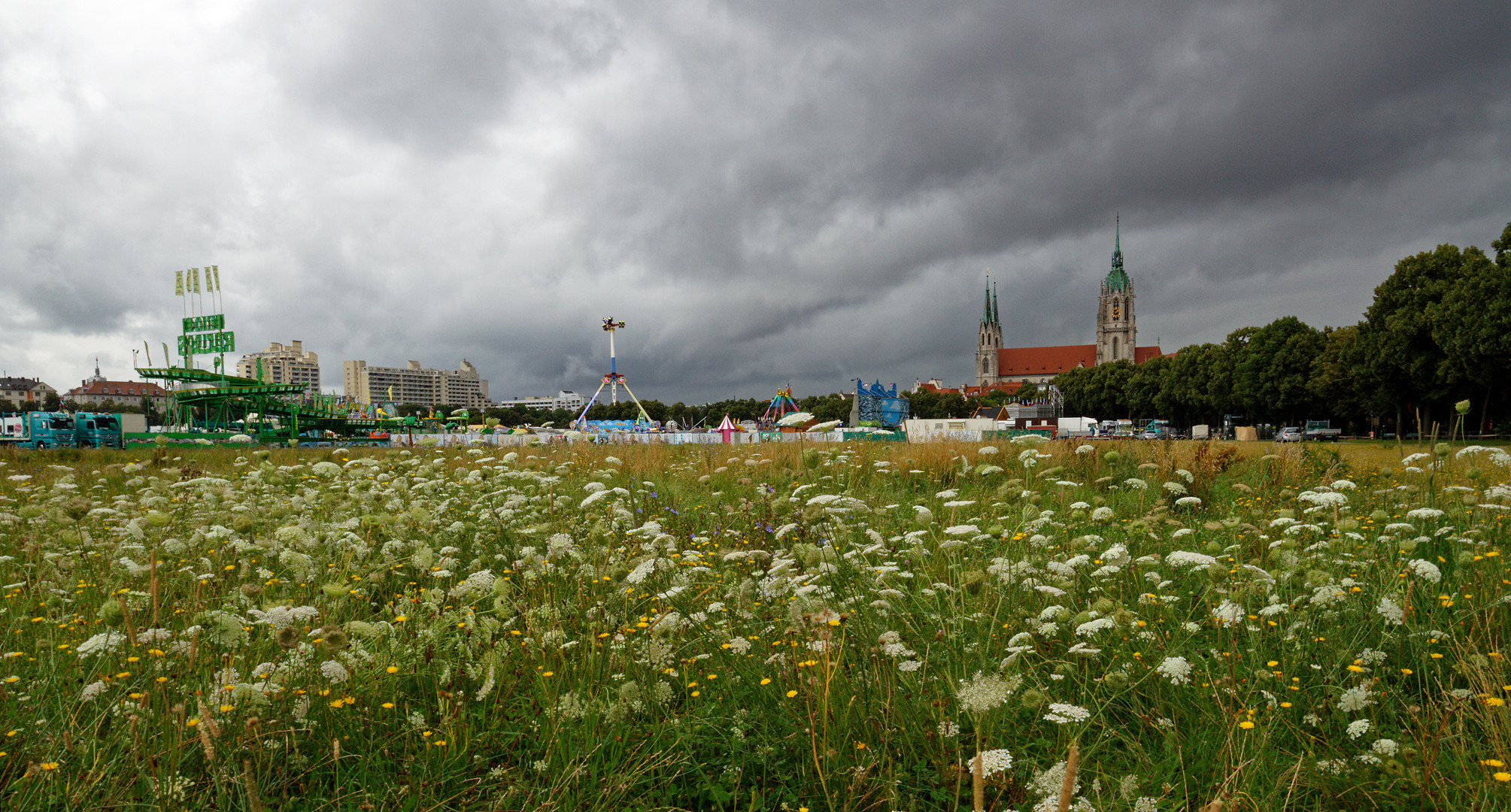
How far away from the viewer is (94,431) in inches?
1130

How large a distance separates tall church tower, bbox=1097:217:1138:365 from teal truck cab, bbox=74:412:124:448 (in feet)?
543

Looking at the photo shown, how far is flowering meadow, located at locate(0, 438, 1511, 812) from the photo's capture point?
203 cm

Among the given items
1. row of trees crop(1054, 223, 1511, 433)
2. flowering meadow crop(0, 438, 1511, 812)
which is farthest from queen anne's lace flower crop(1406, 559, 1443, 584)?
row of trees crop(1054, 223, 1511, 433)

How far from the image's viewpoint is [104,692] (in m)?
2.36

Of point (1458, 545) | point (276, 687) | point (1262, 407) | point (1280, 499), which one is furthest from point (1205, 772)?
point (1262, 407)

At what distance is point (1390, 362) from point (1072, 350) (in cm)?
13325

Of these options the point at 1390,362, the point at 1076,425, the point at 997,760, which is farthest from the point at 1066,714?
the point at 1076,425

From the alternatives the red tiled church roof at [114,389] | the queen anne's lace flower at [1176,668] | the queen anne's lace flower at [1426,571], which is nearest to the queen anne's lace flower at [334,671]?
the queen anne's lace flower at [1176,668]

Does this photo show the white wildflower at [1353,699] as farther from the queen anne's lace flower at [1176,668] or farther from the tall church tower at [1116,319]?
the tall church tower at [1116,319]

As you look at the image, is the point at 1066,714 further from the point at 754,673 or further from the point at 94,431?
the point at 94,431

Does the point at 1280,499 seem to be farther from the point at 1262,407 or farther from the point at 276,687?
the point at 1262,407

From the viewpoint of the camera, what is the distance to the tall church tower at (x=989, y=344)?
170 meters

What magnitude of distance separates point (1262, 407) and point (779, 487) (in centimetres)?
6550

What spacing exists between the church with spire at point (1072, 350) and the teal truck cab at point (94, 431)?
5738 inches
